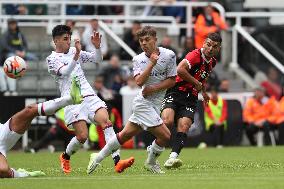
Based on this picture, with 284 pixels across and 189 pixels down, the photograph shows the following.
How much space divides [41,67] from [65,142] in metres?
3.82

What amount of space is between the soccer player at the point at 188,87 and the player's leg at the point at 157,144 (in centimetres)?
83

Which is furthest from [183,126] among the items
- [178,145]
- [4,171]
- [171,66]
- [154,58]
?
[4,171]

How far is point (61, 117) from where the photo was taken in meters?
26.0

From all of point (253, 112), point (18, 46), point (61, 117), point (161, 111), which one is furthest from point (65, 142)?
point (161, 111)

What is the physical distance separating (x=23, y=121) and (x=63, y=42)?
2656 mm

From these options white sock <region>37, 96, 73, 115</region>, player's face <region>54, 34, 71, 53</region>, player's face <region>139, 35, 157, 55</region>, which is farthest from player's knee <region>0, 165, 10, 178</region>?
player's face <region>54, 34, 71, 53</region>

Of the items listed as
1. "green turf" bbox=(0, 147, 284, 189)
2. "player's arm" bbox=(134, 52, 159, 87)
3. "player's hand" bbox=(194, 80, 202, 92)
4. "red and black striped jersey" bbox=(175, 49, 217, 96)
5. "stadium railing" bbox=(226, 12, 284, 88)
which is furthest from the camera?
"stadium railing" bbox=(226, 12, 284, 88)

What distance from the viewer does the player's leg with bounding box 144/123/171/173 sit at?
51.7ft

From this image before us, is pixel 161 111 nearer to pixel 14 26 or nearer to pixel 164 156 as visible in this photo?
pixel 164 156

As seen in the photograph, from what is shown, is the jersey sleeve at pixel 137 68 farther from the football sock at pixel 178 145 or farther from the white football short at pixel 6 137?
the white football short at pixel 6 137

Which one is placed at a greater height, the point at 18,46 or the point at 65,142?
the point at 18,46

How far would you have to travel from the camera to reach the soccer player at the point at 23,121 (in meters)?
14.2

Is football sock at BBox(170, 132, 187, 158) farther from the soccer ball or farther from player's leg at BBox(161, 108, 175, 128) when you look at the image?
the soccer ball

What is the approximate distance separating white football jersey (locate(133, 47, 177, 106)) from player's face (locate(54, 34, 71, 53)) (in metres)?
1.57
